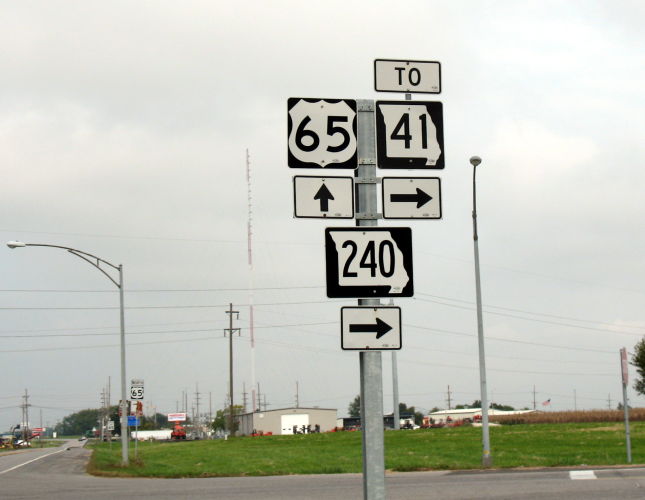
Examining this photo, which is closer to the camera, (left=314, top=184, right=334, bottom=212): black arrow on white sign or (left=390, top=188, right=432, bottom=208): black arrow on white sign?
(left=314, top=184, right=334, bottom=212): black arrow on white sign

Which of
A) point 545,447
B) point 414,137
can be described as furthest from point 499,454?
point 414,137

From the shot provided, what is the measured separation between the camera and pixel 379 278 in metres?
7.19

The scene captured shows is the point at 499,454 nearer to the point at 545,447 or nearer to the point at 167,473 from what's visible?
the point at 545,447

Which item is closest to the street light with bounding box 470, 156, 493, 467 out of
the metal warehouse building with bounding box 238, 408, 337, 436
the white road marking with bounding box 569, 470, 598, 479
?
the white road marking with bounding box 569, 470, 598, 479

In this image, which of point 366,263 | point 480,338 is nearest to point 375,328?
point 366,263

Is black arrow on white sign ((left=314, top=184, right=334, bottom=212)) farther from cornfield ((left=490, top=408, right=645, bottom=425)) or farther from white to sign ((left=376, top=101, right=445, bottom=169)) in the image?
cornfield ((left=490, top=408, right=645, bottom=425))

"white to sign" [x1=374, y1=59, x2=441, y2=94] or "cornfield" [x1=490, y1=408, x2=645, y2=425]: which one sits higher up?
"white to sign" [x1=374, y1=59, x2=441, y2=94]

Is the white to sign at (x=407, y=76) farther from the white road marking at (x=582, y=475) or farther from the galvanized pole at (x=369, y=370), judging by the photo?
→ the white road marking at (x=582, y=475)

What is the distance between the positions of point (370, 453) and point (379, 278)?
1.39m

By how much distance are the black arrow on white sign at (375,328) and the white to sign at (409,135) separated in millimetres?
1470

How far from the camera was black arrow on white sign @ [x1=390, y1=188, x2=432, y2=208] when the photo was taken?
24.6ft

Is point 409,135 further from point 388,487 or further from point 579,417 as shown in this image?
point 579,417

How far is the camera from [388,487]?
67.2ft

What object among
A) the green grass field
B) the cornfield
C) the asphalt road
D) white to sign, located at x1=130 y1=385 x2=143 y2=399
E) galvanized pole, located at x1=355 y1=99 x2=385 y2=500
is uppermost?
galvanized pole, located at x1=355 y1=99 x2=385 y2=500
